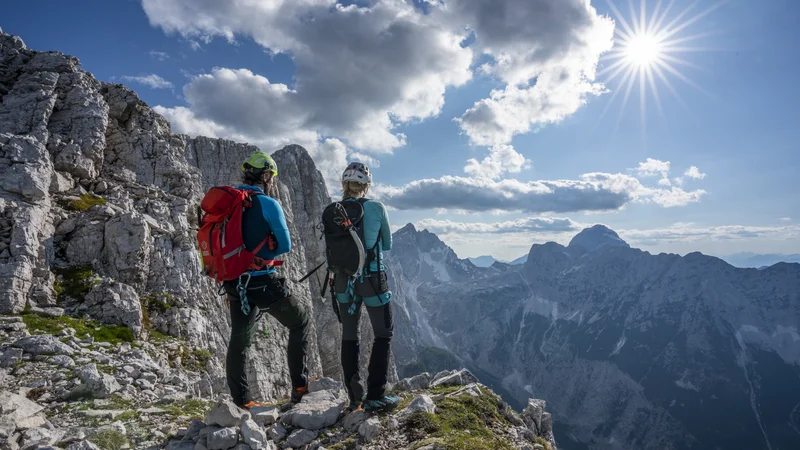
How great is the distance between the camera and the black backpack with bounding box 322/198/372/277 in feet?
24.5

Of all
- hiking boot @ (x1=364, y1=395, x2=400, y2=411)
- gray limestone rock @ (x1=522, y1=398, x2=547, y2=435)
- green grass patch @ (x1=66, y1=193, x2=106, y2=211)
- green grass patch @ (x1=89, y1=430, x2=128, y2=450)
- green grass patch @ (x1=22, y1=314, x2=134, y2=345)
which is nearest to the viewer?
green grass patch @ (x1=89, y1=430, x2=128, y2=450)

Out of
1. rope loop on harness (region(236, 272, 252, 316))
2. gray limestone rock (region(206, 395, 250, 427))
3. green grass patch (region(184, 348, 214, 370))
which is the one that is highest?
rope loop on harness (region(236, 272, 252, 316))

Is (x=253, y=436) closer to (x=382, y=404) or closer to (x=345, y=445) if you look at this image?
(x=345, y=445)

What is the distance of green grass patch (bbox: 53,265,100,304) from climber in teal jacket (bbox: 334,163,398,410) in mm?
12057

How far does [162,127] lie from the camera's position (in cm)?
2948

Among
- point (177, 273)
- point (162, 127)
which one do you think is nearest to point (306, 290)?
point (162, 127)

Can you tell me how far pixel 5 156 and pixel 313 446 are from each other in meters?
18.5

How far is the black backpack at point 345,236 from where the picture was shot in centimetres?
747

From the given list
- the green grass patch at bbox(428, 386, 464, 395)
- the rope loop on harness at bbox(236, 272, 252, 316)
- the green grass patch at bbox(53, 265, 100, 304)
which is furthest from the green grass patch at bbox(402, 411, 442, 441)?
the green grass patch at bbox(53, 265, 100, 304)

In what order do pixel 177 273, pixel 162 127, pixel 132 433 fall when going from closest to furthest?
1. pixel 132 433
2. pixel 177 273
3. pixel 162 127

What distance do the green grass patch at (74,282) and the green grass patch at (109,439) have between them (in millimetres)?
10166

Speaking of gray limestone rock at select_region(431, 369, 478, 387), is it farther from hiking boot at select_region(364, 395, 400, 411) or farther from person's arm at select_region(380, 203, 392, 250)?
person's arm at select_region(380, 203, 392, 250)

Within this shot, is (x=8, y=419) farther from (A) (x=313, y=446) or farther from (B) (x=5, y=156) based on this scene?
(B) (x=5, y=156)

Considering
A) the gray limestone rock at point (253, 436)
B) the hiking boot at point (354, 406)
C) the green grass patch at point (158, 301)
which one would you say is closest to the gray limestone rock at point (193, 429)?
the gray limestone rock at point (253, 436)
